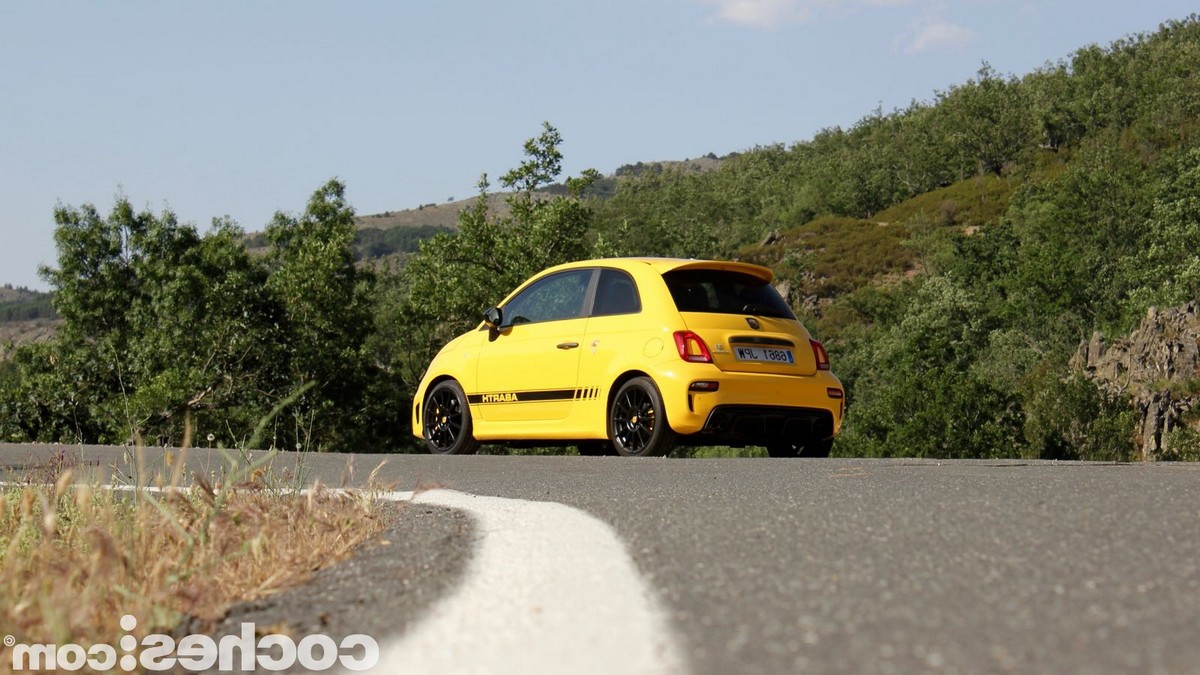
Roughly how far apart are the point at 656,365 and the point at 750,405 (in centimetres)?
80

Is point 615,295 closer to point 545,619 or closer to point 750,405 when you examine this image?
point 750,405

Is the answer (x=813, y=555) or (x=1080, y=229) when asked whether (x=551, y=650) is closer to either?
(x=813, y=555)

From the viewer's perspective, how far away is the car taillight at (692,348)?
34.1ft

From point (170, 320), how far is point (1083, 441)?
152 ft

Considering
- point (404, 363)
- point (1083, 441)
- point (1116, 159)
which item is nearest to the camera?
point (404, 363)

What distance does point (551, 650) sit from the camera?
2.82m

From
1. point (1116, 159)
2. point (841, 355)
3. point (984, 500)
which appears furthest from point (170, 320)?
point (1116, 159)

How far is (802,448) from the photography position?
11453 millimetres

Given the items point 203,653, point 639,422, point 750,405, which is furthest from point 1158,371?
point 203,653

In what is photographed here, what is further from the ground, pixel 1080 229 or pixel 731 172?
pixel 731 172

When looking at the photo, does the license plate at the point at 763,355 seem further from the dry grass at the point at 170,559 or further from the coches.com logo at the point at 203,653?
the coches.com logo at the point at 203,653

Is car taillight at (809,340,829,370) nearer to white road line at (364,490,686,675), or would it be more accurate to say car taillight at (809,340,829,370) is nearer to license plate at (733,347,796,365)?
license plate at (733,347,796,365)

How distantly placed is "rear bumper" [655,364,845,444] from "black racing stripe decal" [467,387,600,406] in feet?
2.91

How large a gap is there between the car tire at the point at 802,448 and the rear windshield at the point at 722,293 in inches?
42.8
